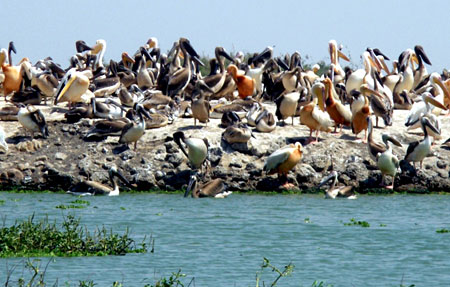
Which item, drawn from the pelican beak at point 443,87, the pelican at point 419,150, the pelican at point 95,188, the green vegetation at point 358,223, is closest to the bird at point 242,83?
the pelican beak at point 443,87

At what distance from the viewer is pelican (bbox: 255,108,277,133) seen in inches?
759

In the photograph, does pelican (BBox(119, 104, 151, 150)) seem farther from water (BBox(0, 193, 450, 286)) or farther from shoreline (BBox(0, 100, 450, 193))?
water (BBox(0, 193, 450, 286))

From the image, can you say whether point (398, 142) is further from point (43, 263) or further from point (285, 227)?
point (43, 263)

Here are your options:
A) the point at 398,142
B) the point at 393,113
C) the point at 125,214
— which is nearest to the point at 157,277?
the point at 125,214

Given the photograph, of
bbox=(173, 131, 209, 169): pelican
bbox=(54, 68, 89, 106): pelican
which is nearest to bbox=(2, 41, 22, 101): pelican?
bbox=(54, 68, 89, 106): pelican

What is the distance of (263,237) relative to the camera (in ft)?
44.2

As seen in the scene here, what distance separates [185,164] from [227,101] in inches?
177

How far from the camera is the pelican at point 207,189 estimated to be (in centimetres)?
1722


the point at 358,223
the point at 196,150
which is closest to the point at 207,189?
the point at 196,150

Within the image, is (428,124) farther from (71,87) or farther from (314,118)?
(71,87)

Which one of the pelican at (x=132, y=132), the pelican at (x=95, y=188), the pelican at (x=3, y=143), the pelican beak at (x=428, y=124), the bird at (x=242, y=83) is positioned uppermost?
the bird at (x=242, y=83)

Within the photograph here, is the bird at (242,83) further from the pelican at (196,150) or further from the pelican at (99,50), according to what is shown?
the pelican at (99,50)

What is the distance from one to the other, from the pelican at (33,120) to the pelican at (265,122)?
368 cm

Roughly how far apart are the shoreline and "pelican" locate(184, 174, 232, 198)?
73cm
